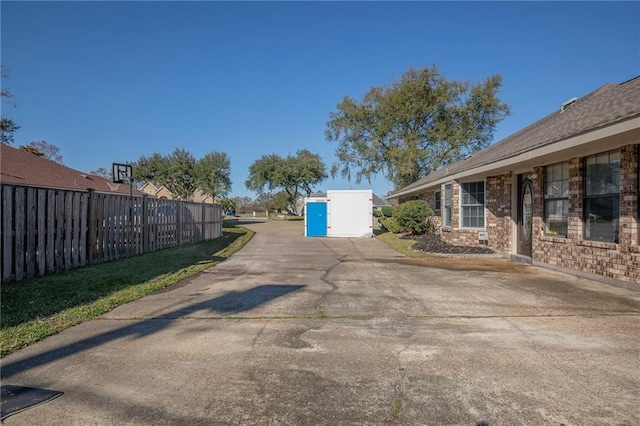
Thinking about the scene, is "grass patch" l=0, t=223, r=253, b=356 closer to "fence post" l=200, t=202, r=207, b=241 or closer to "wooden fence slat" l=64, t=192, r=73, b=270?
"wooden fence slat" l=64, t=192, r=73, b=270

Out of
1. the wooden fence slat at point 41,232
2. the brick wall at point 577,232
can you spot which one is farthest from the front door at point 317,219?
the wooden fence slat at point 41,232

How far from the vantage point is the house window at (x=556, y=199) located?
9.07 m

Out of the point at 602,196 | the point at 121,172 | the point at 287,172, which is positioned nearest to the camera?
the point at 602,196

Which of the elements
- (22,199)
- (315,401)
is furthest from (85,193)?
(315,401)

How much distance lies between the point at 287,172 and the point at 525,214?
48.7m

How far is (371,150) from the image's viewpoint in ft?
128

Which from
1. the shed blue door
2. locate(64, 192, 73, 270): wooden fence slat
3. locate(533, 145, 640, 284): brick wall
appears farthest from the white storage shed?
locate(64, 192, 73, 270): wooden fence slat

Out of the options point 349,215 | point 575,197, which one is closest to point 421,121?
point 349,215

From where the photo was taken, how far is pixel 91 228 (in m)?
9.77

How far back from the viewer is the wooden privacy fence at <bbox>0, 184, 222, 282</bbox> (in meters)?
7.30

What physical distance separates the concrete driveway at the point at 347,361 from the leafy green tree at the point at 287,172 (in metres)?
52.3

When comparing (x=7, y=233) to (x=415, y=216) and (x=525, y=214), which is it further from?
(x=415, y=216)

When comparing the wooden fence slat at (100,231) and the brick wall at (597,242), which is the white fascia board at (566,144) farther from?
the wooden fence slat at (100,231)

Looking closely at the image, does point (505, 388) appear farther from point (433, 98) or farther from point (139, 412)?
point (433, 98)
